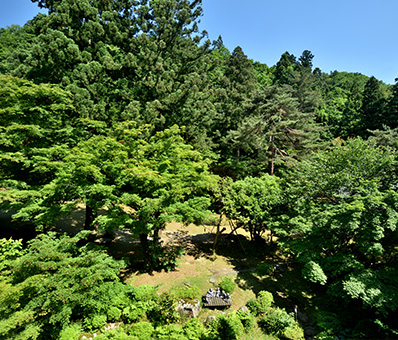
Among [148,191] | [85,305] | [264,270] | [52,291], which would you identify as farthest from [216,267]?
[52,291]

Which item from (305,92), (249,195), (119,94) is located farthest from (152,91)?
(305,92)

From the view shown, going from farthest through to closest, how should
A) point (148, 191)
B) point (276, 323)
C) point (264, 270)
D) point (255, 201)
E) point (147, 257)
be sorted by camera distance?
point (255, 201), point (264, 270), point (147, 257), point (148, 191), point (276, 323)

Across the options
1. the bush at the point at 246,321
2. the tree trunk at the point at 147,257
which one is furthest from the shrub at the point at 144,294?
the bush at the point at 246,321

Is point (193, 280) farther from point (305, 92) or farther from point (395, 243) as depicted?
point (305, 92)

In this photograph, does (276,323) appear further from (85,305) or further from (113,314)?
(85,305)

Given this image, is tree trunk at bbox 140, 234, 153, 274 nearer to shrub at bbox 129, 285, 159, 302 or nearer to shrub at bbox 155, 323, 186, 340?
shrub at bbox 129, 285, 159, 302

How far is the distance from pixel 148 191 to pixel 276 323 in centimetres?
755

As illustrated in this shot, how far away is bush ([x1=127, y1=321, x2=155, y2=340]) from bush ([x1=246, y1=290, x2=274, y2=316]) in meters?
4.35

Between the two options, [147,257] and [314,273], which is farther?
[147,257]

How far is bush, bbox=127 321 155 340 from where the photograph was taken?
6.61 m

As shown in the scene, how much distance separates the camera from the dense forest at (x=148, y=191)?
6742mm

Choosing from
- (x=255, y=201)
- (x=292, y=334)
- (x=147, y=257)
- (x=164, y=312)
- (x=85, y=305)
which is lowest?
(x=292, y=334)

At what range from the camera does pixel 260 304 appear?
8.88 m

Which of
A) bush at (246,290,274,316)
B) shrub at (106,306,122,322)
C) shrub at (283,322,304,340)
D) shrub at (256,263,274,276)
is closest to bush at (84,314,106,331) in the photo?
shrub at (106,306,122,322)
